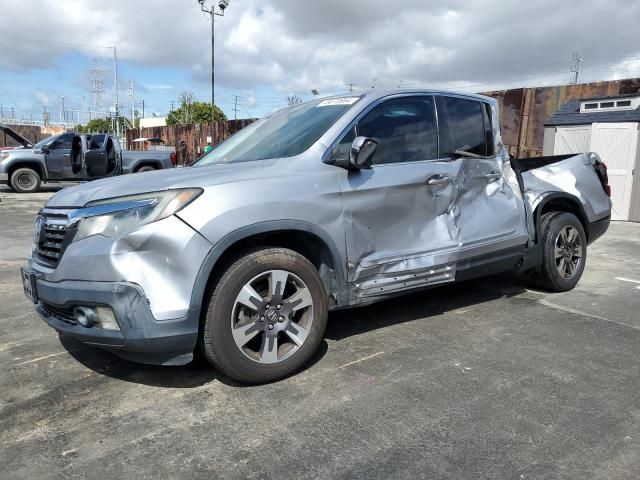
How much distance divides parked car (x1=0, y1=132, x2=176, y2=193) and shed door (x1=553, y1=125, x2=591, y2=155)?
11.1 metres

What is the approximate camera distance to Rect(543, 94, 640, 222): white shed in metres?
10.3

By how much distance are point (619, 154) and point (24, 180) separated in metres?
16.4

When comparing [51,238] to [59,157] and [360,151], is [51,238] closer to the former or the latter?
[360,151]

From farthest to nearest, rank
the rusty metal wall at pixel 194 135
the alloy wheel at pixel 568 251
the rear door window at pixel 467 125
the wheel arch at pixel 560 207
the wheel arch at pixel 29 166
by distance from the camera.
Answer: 1. the rusty metal wall at pixel 194 135
2. the wheel arch at pixel 29 166
3. the alloy wheel at pixel 568 251
4. the wheel arch at pixel 560 207
5. the rear door window at pixel 467 125

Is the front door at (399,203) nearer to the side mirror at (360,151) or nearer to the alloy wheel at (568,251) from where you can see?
the side mirror at (360,151)

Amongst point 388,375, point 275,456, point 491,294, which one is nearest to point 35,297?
point 275,456

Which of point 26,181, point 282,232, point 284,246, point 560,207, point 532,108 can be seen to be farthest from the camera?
point 26,181

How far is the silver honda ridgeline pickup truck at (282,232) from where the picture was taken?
285 cm

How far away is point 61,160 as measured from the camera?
16891 millimetres

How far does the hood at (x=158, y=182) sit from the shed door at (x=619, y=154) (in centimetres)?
930

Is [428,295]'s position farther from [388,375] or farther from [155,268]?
[155,268]

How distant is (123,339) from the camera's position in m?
2.86

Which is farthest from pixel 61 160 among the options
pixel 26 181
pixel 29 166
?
pixel 26 181

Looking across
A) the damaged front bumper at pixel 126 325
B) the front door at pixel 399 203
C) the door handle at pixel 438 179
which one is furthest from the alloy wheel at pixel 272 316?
the door handle at pixel 438 179
